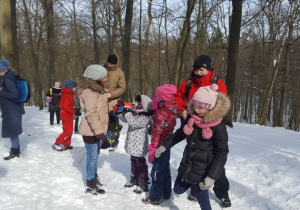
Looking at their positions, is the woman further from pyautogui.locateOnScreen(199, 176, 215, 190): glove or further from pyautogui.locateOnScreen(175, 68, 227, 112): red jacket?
pyautogui.locateOnScreen(199, 176, 215, 190): glove

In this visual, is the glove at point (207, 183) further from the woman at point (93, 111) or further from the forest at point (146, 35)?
the forest at point (146, 35)

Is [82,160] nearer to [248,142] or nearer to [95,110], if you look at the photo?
[95,110]

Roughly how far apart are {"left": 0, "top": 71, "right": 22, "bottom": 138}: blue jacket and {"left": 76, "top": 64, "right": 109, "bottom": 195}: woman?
1807mm

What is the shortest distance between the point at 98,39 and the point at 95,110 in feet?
36.6

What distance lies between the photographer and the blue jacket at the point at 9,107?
14.4 ft

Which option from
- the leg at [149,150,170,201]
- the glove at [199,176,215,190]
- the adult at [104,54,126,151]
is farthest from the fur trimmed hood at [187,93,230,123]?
the adult at [104,54,126,151]

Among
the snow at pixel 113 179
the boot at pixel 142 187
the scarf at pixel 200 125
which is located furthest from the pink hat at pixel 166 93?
the snow at pixel 113 179

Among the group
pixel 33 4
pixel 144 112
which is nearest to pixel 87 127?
pixel 144 112

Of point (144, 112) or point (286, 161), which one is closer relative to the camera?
point (144, 112)

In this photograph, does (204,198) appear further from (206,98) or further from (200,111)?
(206,98)

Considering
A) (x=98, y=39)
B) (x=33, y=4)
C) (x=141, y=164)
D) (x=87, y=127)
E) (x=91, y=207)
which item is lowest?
(x=91, y=207)

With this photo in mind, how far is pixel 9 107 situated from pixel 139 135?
2854 millimetres

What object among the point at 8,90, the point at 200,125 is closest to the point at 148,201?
the point at 200,125

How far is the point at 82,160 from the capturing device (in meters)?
5.05
